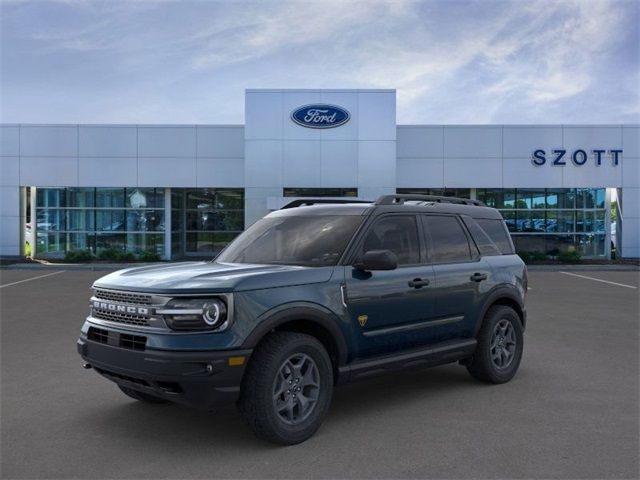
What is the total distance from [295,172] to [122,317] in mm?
22087

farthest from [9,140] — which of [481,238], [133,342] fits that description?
[133,342]

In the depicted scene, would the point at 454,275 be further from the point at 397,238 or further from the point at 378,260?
the point at 378,260

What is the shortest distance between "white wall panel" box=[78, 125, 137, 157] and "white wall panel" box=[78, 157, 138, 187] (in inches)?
9.4

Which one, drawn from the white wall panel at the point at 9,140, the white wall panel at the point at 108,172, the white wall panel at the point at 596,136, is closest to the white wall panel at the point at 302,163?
the white wall panel at the point at 108,172

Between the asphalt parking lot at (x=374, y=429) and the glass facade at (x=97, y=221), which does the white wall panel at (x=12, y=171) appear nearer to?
the glass facade at (x=97, y=221)

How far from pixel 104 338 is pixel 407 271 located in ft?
8.75

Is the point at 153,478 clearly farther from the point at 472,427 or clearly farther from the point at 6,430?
the point at 472,427

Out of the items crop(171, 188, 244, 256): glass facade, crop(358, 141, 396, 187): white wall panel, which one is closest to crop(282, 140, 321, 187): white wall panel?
crop(358, 141, 396, 187): white wall panel

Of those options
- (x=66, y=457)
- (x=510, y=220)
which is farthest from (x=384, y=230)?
(x=510, y=220)

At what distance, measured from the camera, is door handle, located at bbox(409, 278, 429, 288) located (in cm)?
542

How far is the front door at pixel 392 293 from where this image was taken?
4984mm

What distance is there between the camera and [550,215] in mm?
29266

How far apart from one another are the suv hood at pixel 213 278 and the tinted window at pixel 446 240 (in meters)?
1.46

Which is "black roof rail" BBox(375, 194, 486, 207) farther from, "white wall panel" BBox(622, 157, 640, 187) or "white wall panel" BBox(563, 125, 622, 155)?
"white wall panel" BBox(622, 157, 640, 187)
